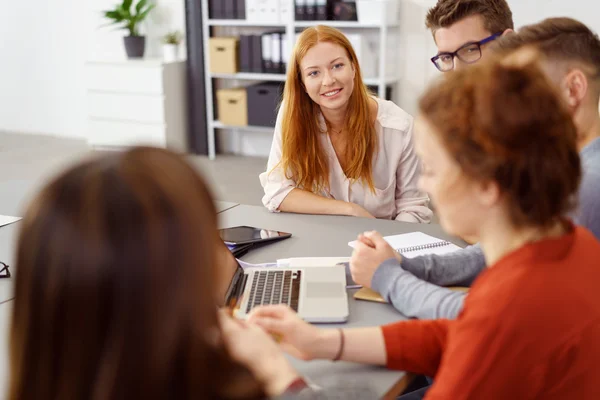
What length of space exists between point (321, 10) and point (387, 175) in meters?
2.71

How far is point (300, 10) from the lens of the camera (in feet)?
15.9

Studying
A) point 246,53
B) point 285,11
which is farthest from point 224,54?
point 285,11

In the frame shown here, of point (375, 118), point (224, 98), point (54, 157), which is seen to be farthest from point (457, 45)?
point (54, 157)

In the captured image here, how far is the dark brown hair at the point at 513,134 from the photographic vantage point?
34.3 inches

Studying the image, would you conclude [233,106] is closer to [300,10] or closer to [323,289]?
[300,10]

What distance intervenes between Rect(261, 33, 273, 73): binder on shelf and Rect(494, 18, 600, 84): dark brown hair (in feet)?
12.3

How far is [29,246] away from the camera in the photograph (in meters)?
0.68

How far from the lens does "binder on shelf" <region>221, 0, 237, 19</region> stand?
517cm

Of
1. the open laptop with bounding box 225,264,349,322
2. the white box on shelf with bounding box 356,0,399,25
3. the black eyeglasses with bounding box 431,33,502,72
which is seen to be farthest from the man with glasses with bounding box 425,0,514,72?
the white box on shelf with bounding box 356,0,399,25

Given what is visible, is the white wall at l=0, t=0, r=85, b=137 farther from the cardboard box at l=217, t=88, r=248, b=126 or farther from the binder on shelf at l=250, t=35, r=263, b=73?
the binder on shelf at l=250, t=35, r=263, b=73

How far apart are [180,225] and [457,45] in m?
1.71

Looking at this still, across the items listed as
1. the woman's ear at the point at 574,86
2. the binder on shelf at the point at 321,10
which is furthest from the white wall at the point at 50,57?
the woman's ear at the point at 574,86

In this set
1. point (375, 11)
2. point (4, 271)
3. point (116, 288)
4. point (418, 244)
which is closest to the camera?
point (116, 288)

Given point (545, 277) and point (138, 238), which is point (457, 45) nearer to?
point (545, 277)
